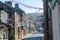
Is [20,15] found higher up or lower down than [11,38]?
higher up

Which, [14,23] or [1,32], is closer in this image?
[1,32]

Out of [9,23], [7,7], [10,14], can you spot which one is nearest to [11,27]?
[9,23]

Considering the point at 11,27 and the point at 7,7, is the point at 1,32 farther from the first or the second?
the point at 7,7

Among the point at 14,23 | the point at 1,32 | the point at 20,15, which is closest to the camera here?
the point at 1,32

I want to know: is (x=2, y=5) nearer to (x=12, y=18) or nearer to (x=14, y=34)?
(x=12, y=18)

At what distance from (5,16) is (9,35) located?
3.32 m

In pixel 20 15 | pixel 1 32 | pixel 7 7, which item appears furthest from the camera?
pixel 20 15

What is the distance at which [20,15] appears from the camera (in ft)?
115

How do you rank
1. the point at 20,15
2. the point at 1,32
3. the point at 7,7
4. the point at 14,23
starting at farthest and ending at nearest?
the point at 20,15 < the point at 7,7 < the point at 14,23 < the point at 1,32

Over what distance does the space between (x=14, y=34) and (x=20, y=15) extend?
257 inches

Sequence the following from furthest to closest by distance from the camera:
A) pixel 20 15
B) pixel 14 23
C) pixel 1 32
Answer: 1. pixel 20 15
2. pixel 14 23
3. pixel 1 32

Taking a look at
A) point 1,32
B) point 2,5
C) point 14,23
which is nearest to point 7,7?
point 2,5

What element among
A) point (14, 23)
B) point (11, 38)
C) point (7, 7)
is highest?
point (7, 7)

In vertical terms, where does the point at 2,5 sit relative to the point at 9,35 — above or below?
above
